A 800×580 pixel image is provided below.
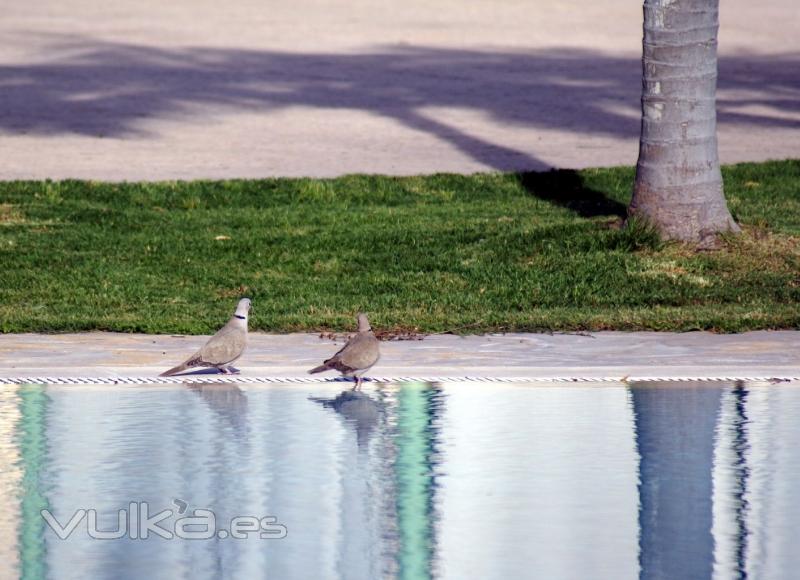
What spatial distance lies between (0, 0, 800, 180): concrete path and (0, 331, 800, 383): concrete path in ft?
21.9

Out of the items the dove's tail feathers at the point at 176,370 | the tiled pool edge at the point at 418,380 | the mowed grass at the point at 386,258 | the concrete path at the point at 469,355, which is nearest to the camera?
the dove's tail feathers at the point at 176,370

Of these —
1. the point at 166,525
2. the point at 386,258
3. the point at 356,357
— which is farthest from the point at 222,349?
the point at 386,258

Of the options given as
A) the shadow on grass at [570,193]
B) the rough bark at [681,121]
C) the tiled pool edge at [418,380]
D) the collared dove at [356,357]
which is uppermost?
the rough bark at [681,121]

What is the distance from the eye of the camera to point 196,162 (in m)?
17.1

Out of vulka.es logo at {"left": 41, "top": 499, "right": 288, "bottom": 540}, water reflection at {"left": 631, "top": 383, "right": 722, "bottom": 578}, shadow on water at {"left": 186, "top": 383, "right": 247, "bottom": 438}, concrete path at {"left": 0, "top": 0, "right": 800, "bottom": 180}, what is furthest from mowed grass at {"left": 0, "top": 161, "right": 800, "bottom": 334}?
vulka.es logo at {"left": 41, "top": 499, "right": 288, "bottom": 540}

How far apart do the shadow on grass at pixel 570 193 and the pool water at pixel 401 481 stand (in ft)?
19.2

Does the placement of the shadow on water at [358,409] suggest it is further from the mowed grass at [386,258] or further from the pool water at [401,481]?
the mowed grass at [386,258]

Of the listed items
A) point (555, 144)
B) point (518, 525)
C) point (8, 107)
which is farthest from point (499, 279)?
point (8, 107)

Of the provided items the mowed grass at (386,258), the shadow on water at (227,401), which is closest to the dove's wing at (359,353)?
the shadow on water at (227,401)

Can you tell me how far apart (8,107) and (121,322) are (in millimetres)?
11551

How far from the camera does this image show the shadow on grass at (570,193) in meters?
14.4

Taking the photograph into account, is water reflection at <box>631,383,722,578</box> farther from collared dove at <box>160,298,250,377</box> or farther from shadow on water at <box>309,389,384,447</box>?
collared dove at <box>160,298,250,377</box>

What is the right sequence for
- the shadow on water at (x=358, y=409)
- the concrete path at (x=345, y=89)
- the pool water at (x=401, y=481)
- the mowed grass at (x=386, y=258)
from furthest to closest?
the concrete path at (x=345, y=89), the mowed grass at (x=386, y=258), the shadow on water at (x=358, y=409), the pool water at (x=401, y=481)

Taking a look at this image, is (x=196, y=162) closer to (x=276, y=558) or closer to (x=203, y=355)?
(x=203, y=355)
